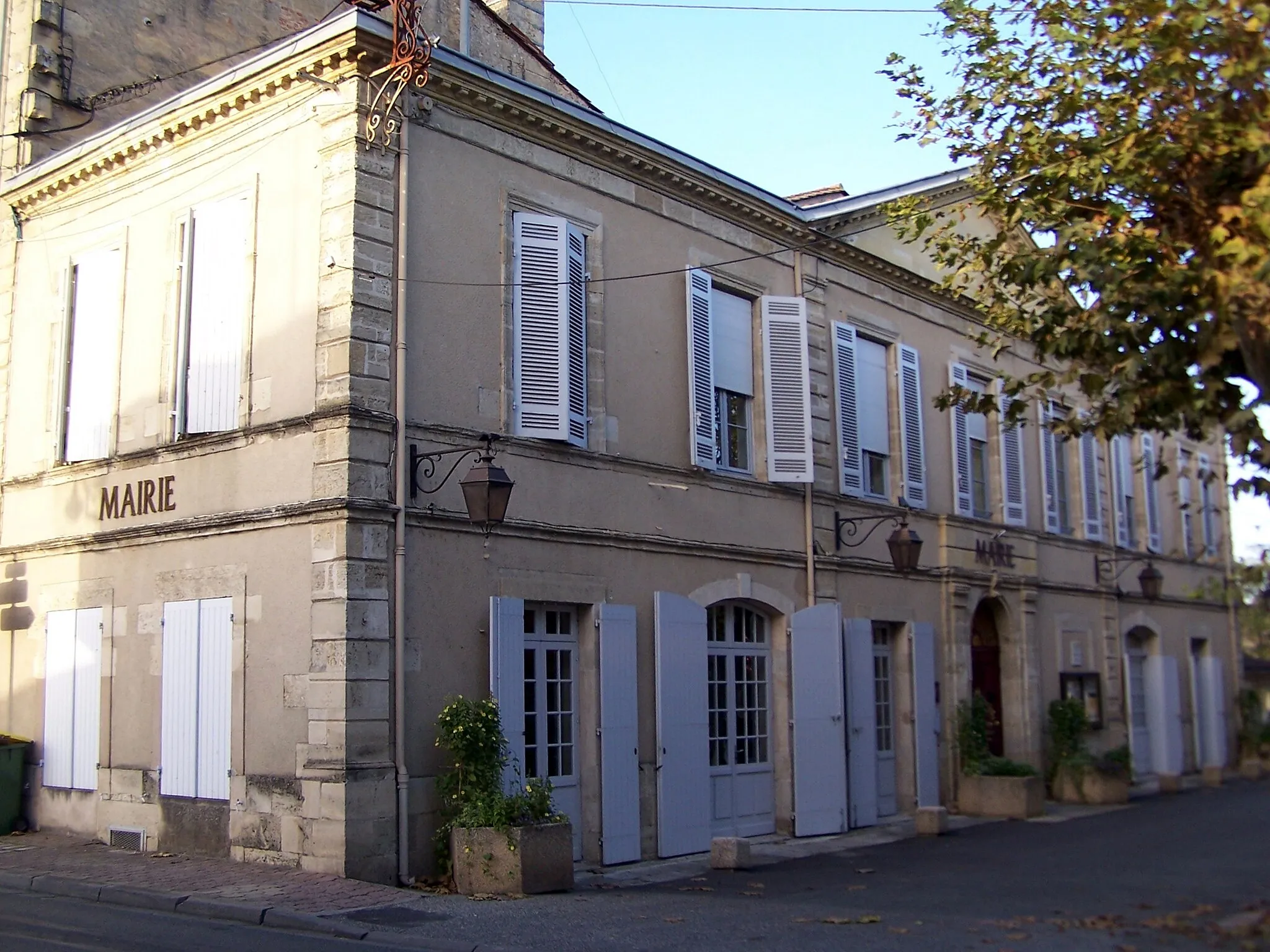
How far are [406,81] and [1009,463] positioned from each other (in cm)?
1180

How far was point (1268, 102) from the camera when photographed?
819 cm

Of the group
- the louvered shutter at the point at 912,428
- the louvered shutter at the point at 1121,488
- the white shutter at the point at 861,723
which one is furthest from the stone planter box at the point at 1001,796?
the louvered shutter at the point at 1121,488

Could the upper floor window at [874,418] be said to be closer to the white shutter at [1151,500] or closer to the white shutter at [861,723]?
the white shutter at [861,723]

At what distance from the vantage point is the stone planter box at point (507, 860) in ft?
33.1

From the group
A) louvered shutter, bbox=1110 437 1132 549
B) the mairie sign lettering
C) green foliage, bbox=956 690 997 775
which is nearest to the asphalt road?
the mairie sign lettering

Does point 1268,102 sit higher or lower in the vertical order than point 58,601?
higher

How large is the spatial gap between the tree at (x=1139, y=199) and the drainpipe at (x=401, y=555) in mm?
4179

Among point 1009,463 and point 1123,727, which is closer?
point 1009,463

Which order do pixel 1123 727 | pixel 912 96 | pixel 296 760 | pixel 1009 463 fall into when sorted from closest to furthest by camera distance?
pixel 912 96 < pixel 296 760 < pixel 1009 463 < pixel 1123 727

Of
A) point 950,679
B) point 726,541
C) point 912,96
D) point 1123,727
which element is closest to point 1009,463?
point 950,679

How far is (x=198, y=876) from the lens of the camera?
10344 mm

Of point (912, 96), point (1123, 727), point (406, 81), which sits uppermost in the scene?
point (406, 81)

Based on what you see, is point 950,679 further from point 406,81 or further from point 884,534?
point 406,81

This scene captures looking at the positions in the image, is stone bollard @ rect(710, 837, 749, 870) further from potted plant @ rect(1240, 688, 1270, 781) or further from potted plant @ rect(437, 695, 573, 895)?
potted plant @ rect(1240, 688, 1270, 781)
